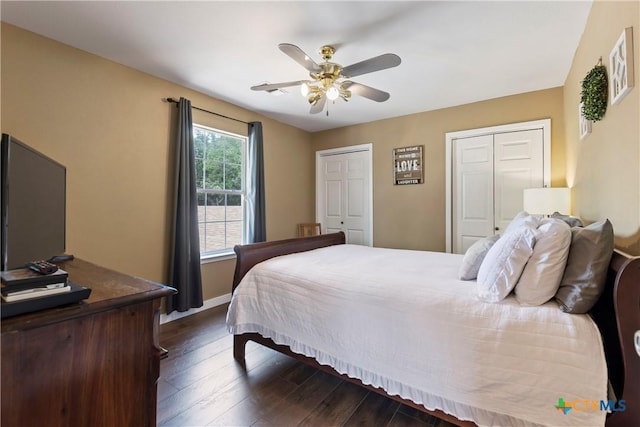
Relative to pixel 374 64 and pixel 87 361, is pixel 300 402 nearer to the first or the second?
pixel 87 361

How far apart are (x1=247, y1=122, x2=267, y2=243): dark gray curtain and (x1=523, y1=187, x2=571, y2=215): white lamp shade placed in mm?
3065

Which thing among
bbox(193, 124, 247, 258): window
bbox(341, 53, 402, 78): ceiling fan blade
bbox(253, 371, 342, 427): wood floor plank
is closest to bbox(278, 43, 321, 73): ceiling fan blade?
bbox(341, 53, 402, 78): ceiling fan blade

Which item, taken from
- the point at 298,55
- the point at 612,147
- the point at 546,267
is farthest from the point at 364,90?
the point at 546,267

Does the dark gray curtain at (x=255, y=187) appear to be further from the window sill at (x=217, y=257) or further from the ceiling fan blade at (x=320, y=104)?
the ceiling fan blade at (x=320, y=104)

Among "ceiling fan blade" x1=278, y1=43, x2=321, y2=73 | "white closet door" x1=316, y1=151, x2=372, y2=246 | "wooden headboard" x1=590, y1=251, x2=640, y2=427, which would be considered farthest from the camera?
"white closet door" x1=316, y1=151, x2=372, y2=246

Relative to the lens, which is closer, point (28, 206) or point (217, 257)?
point (28, 206)

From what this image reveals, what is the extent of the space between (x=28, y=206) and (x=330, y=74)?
2029 millimetres

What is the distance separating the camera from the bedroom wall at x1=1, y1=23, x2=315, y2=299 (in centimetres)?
215

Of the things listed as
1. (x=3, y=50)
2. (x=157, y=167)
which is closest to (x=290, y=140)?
(x=157, y=167)

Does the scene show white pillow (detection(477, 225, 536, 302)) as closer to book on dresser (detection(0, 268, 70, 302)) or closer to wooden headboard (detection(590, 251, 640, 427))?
wooden headboard (detection(590, 251, 640, 427))

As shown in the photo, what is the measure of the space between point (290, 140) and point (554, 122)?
3.44 meters

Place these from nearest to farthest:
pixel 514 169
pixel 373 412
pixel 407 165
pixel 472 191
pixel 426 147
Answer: pixel 373 412 → pixel 514 169 → pixel 472 191 → pixel 426 147 → pixel 407 165

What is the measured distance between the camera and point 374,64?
2.01 m

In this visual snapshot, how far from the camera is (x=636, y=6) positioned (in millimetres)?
1253
